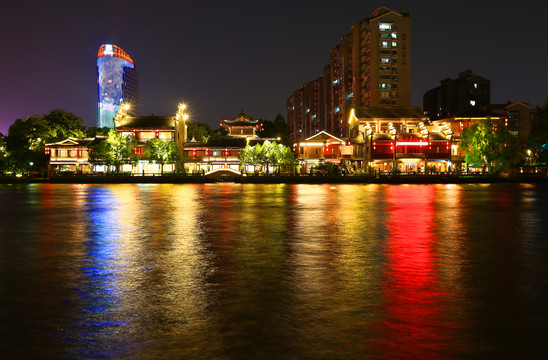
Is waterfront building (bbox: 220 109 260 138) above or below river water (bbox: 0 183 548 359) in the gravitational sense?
above

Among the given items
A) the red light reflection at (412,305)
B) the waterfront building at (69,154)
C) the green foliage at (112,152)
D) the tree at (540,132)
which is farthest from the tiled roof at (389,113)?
the red light reflection at (412,305)

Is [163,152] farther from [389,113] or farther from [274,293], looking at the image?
[274,293]

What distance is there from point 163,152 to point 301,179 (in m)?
22.4

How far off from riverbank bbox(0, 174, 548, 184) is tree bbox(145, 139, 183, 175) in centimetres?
570

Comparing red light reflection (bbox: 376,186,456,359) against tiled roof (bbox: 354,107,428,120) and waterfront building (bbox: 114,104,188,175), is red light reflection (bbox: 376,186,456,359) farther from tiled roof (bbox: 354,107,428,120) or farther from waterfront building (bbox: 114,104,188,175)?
tiled roof (bbox: 354,107,428,120)

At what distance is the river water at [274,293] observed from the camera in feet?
16.3

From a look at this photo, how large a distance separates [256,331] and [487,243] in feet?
30.3

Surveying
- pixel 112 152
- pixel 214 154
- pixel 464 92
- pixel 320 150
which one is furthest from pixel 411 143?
pixel 464 92

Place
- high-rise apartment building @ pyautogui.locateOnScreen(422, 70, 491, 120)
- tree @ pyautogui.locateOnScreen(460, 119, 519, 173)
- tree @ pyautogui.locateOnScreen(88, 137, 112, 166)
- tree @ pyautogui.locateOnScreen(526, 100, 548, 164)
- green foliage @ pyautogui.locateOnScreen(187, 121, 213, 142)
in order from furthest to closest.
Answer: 1. high-rise apartment building @ pyautogui.locateOnScreen(422, 70, 491, 120)
2. green foliage @ pyautogui.locateOnScreen(187, 121, 213, 142)
3. tree @ pyautogui.locateOnScreen(88, 137, 112, 166)
4. tree @ pyautogui.locateOnScreen(460, 119, 519, 173)
5. tree @ pyautogui.locateOnScreen(526, 100, 548, 164)

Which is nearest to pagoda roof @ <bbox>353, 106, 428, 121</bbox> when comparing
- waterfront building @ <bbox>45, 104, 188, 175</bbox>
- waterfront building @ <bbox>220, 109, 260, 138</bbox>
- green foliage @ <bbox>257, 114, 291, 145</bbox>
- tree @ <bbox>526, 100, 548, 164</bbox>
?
tree @ <bbox>526, 100, 548, 164</bbox>

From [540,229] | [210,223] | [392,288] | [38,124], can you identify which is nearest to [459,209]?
[540,229]

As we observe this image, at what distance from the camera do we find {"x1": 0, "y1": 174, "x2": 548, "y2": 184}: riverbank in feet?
195

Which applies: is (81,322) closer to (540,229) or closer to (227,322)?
(227,322)

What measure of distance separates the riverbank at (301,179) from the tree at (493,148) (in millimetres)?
2498
